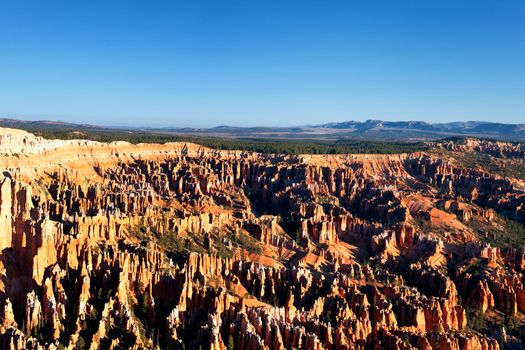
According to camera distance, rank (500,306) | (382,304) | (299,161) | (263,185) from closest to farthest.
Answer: (382,304), (500,306), (263,185), (299,161)

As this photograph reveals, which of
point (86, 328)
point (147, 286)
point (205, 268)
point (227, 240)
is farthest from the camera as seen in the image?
point (227, 240)

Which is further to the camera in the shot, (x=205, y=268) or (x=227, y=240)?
(x=227, y=240)

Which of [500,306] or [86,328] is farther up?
[86,328]

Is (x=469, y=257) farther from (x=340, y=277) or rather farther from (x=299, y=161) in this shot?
(x=299, y=161)

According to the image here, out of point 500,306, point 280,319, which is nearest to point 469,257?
point 500,306

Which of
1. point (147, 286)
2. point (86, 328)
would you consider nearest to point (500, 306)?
point (147, 286)

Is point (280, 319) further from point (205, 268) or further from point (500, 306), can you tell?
point (500, 306)
